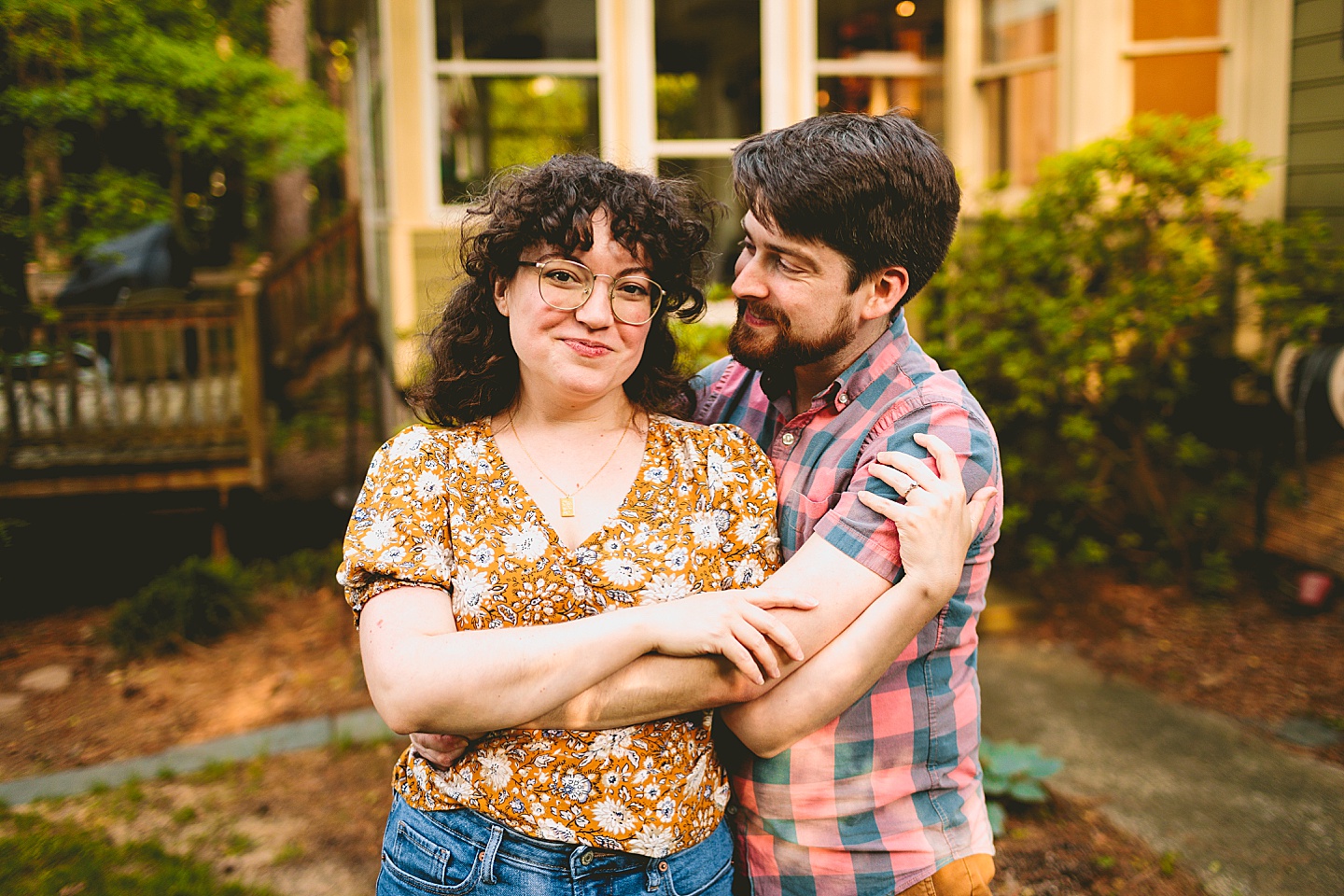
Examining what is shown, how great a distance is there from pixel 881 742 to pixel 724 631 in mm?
399

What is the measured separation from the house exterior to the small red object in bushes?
1.68 meters

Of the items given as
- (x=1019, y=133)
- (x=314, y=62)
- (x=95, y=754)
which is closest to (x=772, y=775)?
(x=95, y=754)

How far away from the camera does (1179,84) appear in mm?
5824

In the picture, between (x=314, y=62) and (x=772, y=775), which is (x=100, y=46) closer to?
(x=772, y=775)

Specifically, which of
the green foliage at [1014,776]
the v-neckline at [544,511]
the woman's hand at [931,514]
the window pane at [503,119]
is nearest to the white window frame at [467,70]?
the window pane at [503,119]

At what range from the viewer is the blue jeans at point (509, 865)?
159 centimetres

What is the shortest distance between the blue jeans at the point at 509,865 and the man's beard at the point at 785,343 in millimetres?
842

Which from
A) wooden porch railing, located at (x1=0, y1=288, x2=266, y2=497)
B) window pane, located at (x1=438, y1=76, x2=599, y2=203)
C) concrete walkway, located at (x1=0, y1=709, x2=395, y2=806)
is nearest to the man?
concrete walkway, located at (x1=0, y1=709, x2=395, y2=806)

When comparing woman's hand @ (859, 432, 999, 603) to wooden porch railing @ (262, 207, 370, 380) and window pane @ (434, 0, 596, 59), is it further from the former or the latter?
wooden porch railing @ (262, 207, 370, 380)

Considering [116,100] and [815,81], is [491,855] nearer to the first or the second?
[116,100]

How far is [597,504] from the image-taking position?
1737mm

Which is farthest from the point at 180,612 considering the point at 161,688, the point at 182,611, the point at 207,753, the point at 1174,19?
the point at 1174,19

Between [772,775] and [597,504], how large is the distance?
1.77ft

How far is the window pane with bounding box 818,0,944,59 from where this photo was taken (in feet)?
23.4
